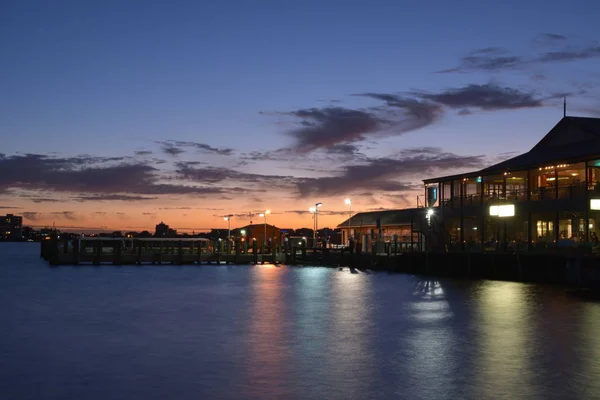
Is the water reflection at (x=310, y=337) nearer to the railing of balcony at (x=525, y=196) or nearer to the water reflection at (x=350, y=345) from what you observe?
the water reflection at (x=350, y=345)

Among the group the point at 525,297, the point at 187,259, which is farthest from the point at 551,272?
the point at 187,259

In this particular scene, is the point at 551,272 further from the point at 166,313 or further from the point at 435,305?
the point at 166,313

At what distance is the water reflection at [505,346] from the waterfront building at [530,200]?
13753 millimetres

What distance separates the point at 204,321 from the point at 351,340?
7.61 meters

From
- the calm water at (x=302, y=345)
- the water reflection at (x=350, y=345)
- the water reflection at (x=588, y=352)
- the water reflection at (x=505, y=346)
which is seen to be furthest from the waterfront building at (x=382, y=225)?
the water reflection at (x=588, y=352)

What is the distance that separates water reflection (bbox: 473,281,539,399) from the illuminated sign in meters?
16.6

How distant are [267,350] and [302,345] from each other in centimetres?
139

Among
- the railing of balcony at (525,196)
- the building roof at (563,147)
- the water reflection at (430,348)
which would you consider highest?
the building roof at (563,147)

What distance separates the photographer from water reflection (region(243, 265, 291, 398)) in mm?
15930

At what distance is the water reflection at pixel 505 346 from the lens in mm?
15808

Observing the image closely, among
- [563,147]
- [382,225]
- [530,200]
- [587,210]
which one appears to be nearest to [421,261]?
[530,200]

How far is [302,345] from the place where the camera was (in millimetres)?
21891

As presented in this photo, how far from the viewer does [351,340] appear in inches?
908

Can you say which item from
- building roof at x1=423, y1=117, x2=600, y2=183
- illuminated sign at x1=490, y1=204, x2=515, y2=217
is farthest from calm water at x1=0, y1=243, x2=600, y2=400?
building roof at x1=423, y1=117, x2=600, y2=183
